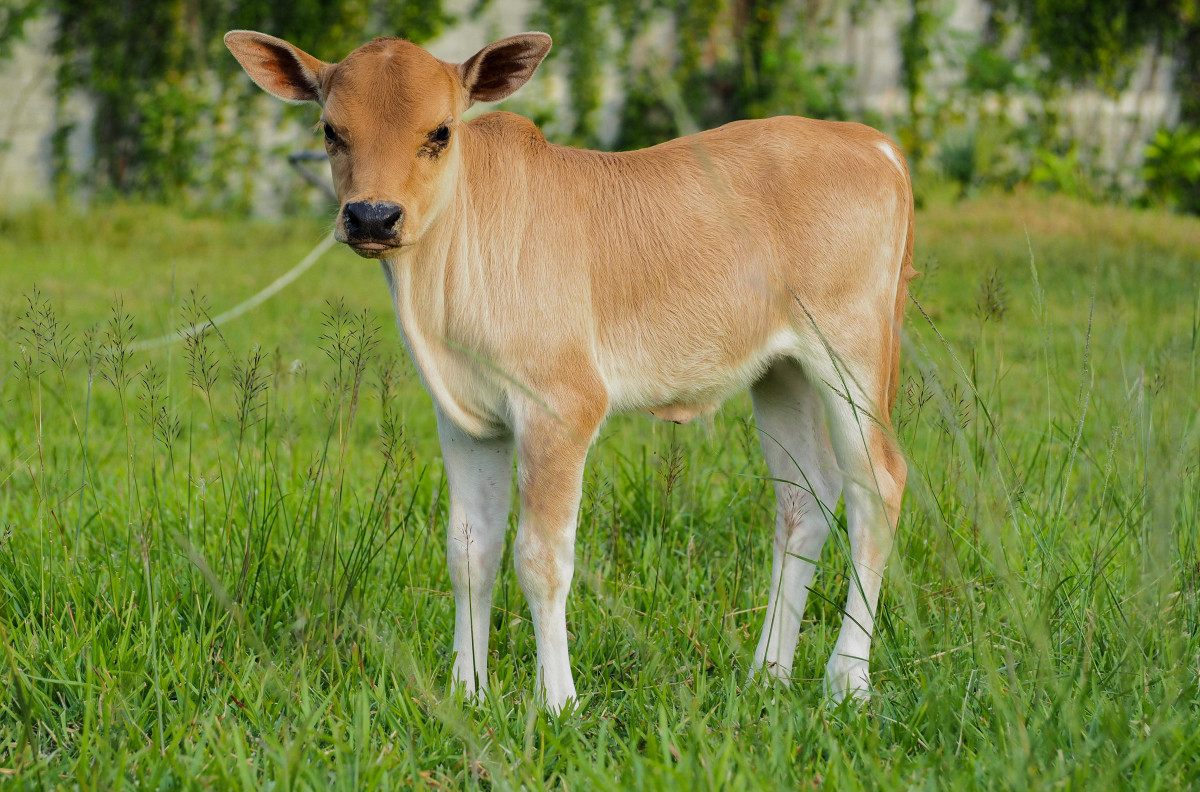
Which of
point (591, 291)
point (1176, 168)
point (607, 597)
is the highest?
point (591, 291)

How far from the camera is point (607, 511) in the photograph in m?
3.80

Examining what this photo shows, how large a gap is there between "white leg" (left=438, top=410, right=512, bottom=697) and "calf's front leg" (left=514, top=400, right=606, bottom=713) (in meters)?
0.24

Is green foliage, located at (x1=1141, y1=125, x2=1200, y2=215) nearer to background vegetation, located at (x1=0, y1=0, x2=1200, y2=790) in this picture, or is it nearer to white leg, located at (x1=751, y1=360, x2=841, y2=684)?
background vegetation, located at (x1=0, y1=0, x2=1200, y2=790)

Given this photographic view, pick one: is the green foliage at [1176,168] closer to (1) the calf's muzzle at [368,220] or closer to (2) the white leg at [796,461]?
(2) the white leg at [796,461]

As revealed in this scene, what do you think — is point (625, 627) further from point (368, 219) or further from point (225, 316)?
point (225, 316)

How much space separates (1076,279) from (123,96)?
34.5ft

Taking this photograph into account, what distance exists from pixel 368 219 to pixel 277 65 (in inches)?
31.0

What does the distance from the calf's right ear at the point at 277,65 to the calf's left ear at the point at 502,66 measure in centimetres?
41

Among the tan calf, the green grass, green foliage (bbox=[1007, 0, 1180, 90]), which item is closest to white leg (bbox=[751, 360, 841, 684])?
the tan calf

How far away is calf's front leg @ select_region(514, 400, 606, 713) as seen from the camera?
2.87m

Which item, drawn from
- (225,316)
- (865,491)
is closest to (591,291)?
(865,491)

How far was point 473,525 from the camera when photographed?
3.20 meters

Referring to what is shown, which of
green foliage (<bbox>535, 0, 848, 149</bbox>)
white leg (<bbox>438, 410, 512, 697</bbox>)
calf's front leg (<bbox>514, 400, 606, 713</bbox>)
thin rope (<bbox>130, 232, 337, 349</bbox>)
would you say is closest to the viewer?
calf's front leg (<bbox>514, 400, 606, 713</bbox>)

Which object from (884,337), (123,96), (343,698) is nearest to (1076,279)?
(884,337)
